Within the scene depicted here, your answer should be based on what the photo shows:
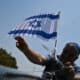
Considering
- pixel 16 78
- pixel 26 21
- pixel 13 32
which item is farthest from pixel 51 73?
pixel 26 21

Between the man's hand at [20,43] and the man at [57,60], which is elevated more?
the man's hand at [20,43]

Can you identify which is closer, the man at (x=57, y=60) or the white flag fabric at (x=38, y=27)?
the man at (x=57, y=60)

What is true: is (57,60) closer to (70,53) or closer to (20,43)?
(70,53)

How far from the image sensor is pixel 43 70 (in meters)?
4.40

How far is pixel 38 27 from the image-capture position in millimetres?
13016

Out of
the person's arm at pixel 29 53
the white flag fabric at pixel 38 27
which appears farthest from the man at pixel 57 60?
the white flag fabric at pixel 38 27

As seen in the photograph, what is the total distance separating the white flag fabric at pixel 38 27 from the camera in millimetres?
11250

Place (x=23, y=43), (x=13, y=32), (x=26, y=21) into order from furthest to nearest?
1. (x=26, y=21)
2. (x=13, y=32)
3. (x=23, y=43)

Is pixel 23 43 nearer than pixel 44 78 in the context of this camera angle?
Yes

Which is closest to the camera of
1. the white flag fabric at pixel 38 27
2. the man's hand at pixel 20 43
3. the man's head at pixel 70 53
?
the man's hand at pixel 20 43

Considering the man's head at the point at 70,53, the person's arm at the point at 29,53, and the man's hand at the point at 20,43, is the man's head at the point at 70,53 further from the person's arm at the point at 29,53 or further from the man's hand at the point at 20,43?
the man's hand at the point at 20,43

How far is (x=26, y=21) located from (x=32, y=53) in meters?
8.60

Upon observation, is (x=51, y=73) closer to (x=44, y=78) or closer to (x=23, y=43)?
(x=44, y=78)

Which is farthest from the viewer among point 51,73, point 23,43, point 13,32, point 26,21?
point 26,21
